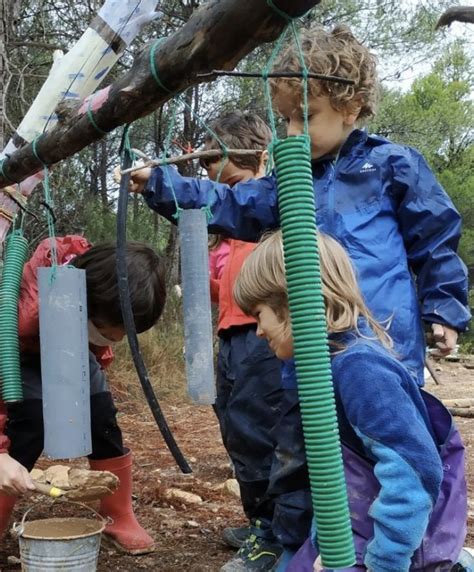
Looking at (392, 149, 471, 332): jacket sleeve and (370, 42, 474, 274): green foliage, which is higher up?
(370, 42, 474, 274): green foliage

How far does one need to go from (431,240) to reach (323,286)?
64cm

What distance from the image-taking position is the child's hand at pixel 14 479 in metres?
1.99

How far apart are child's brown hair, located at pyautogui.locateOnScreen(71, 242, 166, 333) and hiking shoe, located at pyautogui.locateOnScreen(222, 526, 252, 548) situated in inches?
31.4

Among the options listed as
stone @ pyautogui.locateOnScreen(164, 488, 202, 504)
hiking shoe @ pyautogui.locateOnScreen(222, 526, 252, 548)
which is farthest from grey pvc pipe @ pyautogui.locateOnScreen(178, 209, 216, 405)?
stone @ pyautogui.locateOnScreen(164, 488, 202, 504)

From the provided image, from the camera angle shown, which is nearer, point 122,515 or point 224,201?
point 224,201

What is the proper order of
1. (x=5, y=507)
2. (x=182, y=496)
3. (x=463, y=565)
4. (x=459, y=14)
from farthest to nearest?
1. (x=182, y=496)
2. (x=459, y=14)
3. (x=5, y=507)
4. (x=463, y=565)

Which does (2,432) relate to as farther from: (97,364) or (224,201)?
(224,201)

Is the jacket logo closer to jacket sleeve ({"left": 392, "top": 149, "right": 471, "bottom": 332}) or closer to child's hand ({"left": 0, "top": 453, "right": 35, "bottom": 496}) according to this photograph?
jacket sleeve ({"left": 392, "top": 149, "right": 471, "bottom": 332})

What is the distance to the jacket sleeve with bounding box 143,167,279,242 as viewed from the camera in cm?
218

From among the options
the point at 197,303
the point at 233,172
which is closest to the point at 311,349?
the point at 197,303

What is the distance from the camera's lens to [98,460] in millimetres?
2662

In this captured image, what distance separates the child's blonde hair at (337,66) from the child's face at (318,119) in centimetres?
2

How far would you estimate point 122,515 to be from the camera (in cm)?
263

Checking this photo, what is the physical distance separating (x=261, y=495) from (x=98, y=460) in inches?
23.6
